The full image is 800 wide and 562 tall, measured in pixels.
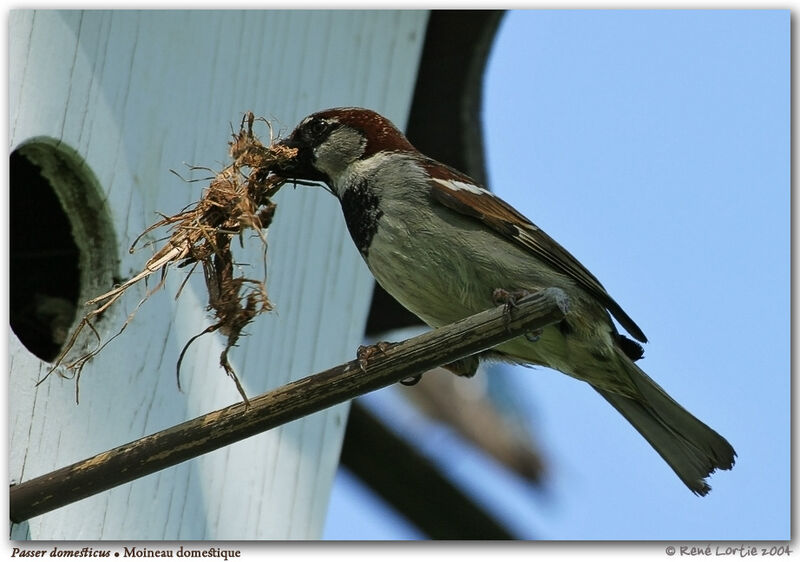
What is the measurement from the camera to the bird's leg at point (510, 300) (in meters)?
1.86

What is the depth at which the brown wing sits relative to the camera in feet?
8.19

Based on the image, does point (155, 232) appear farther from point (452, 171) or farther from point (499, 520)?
point (499, 520)

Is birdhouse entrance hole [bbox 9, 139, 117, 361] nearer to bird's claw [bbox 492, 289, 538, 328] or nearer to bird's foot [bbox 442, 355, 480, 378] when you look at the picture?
bird's foot [bbox 442, 355, 480, 378]

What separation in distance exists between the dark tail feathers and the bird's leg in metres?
0.31

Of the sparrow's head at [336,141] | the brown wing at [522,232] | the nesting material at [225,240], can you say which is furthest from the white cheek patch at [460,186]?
the nesting material at [225,240]

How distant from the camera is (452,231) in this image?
249 cm

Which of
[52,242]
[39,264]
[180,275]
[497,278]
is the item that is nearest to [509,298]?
[497,278]

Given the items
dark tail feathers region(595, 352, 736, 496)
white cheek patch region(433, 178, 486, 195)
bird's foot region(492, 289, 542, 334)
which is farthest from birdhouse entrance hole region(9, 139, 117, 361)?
dark tail feathers region(595, 352, 736, 496)

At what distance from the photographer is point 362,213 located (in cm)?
261

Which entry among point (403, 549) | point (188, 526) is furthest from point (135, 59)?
point (403, 549)

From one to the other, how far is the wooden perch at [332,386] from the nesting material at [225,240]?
0.09m

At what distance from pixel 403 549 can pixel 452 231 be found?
2.09 feet

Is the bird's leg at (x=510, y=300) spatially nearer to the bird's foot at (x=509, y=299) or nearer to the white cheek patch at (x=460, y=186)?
the bird's foot at (x=509, y=299)

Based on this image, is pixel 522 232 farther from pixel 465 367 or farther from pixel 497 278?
pixel 465 367
